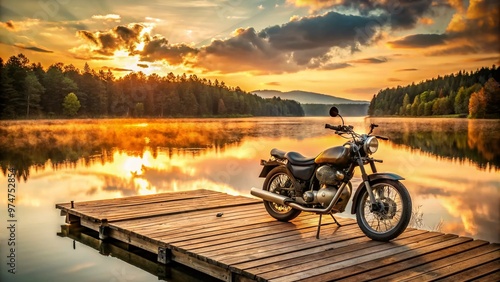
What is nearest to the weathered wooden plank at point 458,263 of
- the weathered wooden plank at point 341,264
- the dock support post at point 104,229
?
the weathered wooden plank at point 341,264

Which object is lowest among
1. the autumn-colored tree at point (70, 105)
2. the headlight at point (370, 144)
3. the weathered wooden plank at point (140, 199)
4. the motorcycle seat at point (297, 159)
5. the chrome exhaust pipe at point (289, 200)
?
the weathered wooden plank at point (140, 199)

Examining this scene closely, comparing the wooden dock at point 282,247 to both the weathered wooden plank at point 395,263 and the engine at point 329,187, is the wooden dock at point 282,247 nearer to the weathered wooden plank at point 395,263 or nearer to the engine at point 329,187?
the weathered wooden plank at point 395,263

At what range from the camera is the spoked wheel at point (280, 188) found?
24.5 ft

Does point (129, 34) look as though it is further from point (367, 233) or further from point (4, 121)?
point (367, 233)

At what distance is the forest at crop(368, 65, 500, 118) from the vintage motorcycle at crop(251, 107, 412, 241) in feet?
128

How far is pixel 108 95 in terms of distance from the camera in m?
63.8

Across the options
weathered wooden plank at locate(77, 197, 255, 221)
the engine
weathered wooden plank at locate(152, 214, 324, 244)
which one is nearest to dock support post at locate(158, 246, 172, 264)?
weathered wooden plank at locate(152, 214, 324, 244)

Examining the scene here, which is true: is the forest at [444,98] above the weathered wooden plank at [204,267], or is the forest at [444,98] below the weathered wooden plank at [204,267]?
above

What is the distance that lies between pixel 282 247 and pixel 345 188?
107cm

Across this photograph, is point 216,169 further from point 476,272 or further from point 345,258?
point 476,272

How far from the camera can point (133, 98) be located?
68.9 meters

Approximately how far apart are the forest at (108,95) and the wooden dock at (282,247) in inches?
1794

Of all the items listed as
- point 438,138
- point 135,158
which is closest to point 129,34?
point 135,158

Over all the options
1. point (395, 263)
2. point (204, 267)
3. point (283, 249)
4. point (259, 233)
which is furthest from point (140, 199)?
point (395, 263)
